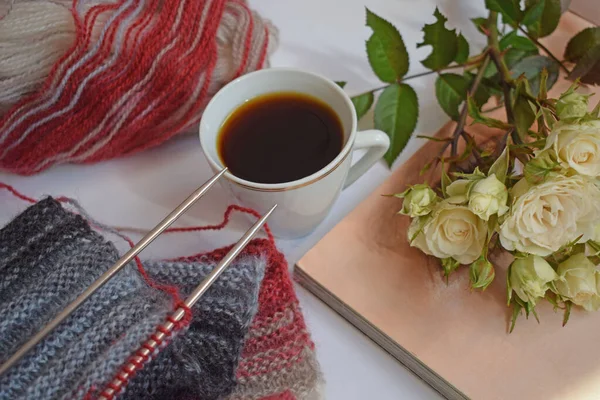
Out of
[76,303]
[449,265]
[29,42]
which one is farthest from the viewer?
[29,42]

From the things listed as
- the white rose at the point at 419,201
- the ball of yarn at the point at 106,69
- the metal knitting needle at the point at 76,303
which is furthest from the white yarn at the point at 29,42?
the white rose at the point at 419,201

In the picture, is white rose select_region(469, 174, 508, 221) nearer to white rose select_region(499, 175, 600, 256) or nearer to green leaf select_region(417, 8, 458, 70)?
white rose select_region(499, 175, 600, 256)

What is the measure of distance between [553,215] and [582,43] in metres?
0.32

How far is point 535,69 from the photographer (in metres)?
0.62

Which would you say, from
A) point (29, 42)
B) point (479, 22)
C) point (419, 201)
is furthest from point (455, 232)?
point (29, 42)

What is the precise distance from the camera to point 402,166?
60cm

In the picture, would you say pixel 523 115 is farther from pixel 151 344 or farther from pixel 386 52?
pixel 151 344

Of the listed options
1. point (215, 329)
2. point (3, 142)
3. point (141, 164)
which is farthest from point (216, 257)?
point (3, 142)

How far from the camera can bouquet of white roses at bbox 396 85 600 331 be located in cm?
42

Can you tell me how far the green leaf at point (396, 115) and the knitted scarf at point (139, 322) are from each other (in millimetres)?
202

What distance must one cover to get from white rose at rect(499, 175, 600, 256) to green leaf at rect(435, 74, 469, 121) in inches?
7.9

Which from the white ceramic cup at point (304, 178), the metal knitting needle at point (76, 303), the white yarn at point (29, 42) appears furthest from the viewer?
the white yarn at point (29, 42)

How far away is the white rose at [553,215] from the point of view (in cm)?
42

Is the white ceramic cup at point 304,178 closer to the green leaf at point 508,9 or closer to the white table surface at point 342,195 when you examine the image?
the white table surface at point 342,195
